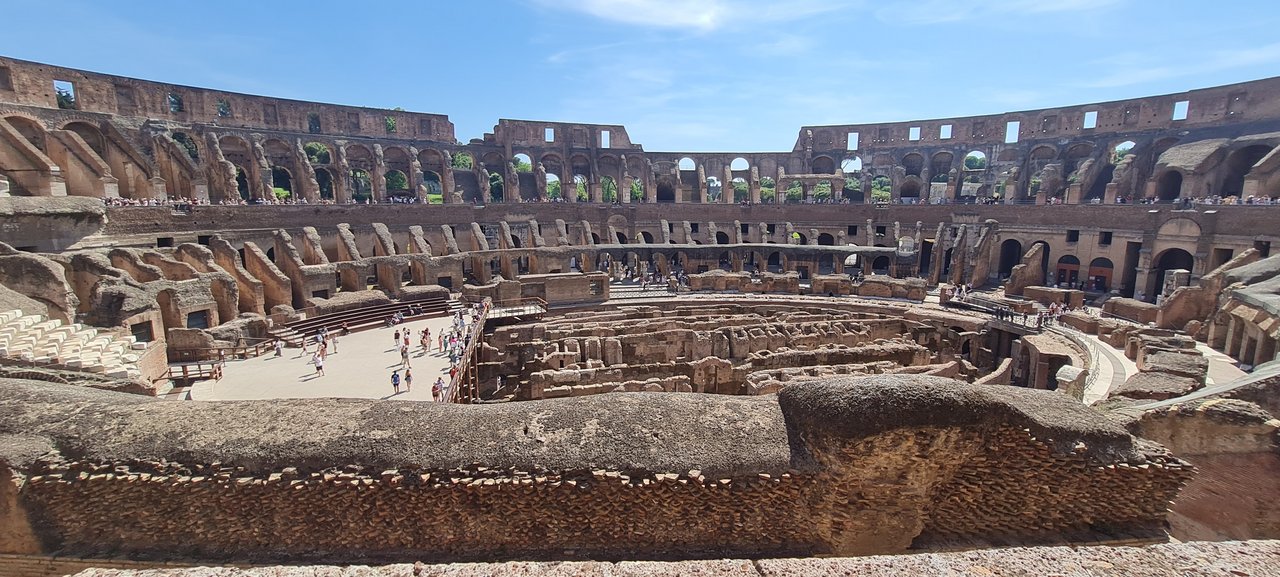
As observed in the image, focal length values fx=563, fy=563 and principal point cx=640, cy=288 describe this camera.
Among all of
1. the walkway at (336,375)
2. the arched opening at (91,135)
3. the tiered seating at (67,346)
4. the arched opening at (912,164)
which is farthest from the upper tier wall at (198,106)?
the arched opening at (912,164)

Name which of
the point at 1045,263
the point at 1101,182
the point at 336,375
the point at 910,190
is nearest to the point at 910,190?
the point at 910,190

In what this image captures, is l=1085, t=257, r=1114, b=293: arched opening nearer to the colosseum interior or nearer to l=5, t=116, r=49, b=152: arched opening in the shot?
the colosseum interior

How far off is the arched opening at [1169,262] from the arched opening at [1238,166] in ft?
19.3

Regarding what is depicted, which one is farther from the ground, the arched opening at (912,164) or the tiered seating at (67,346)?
the arched opening at (912,164)

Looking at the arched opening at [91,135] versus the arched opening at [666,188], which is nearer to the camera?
the arched opening at [91,135]

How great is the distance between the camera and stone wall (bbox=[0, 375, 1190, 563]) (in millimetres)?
7488

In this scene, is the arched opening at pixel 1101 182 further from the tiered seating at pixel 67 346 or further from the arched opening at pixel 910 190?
the tiered seating at pixel 67 346

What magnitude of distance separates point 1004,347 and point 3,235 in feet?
113

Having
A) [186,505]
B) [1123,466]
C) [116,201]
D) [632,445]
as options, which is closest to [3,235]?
[116,201]

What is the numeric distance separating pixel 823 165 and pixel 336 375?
3634 centimetres

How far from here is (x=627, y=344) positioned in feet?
64.5

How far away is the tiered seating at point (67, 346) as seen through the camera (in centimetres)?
1119

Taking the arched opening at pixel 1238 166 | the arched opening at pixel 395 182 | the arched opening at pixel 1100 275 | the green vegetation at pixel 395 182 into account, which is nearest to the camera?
the arched opening at pixel 1100 275

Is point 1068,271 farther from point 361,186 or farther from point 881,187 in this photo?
point 361,186
